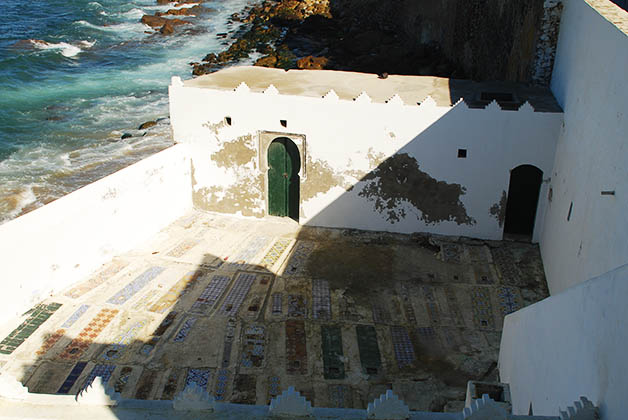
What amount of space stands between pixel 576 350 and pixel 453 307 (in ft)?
18.2

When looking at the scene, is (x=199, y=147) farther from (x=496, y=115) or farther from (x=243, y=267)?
(x=496, y=115)

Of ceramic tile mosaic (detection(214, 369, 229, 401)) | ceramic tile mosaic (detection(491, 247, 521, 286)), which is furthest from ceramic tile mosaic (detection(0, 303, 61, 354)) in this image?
ceramic tile mosaic (detection(491, 247, 521, 286))

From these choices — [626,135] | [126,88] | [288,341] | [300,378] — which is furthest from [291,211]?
[126,88]

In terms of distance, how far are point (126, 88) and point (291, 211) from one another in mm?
19389

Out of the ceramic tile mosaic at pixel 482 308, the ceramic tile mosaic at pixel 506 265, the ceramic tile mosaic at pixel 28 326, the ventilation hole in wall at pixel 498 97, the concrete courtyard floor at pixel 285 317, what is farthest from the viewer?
the ventilation hole in wall at pixel 498 97

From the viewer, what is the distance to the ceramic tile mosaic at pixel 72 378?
7.73m

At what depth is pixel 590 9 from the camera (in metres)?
9.66

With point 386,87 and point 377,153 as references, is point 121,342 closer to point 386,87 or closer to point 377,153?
point 377,153

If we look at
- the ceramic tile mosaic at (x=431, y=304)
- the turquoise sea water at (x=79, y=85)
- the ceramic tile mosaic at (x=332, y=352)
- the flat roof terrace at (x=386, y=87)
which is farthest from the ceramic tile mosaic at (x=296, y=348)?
→ the turquoise sea water at (x=79, y=85)

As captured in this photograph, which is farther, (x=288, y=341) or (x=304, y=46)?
(x=304, y=46)

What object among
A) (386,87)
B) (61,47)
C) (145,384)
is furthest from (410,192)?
(61,47)

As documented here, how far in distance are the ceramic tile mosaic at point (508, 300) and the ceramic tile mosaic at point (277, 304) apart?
3.84 m

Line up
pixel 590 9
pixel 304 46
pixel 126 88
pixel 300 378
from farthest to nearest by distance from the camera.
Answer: pixel 304 46, pixel 126 88, pixel 590 9, pixel 300 378

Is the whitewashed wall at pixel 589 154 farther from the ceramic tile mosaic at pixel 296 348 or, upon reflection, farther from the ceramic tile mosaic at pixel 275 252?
the ceramic tile mosaic at pixel 275 252
